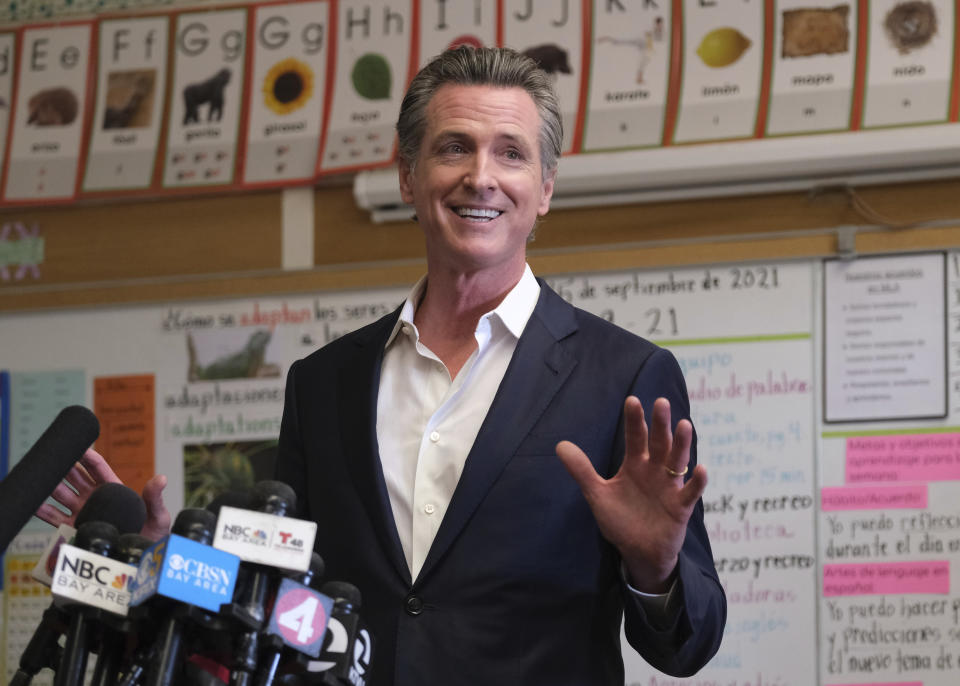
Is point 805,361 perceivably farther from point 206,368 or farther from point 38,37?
point 38,37

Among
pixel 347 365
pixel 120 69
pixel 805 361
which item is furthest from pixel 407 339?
pixel 120 69

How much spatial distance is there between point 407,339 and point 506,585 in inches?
17.0

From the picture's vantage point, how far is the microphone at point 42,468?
3.06 ft

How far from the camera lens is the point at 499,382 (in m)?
1.63

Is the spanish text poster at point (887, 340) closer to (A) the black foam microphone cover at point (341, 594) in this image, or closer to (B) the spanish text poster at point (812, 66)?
(B) the spanish text poster at point (812, 66)

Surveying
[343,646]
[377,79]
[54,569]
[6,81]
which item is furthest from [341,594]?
[6,81]

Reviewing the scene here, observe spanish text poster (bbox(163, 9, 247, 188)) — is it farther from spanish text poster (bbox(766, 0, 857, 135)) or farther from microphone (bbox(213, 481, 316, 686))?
microphone (bbox(213, 481, 316, 686))

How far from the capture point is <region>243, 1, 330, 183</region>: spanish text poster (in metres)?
3.22

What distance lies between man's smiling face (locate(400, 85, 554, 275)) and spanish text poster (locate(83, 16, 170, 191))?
1812mm

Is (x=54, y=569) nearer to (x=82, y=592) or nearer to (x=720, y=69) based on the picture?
(x=82, y=592)

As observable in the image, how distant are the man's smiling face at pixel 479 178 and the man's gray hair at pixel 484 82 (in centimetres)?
1

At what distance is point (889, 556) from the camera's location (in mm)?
2760

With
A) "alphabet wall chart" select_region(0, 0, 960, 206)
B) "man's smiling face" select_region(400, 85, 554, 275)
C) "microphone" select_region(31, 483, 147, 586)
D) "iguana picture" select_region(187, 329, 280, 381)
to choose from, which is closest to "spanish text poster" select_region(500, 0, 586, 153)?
"alphabet wall chart" select_region(0, 0, 960, 206)

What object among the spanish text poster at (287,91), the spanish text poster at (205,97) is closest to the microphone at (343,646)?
the spanish text poster at (287,91)
